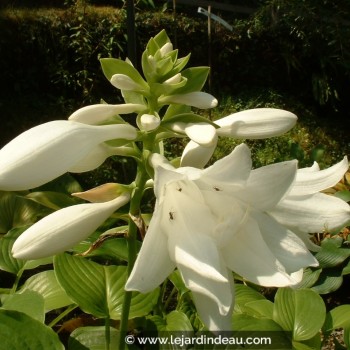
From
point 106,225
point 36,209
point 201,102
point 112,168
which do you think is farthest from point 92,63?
point 201,102

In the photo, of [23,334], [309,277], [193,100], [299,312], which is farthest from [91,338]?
[309,277]

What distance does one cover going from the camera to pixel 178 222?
94cm

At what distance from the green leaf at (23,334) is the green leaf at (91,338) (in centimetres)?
20

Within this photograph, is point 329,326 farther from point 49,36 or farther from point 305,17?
point 305,17

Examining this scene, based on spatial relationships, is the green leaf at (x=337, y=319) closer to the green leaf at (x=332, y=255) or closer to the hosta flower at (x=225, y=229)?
the green leaf at (x=332, y=255)

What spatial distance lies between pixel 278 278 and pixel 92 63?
15.1ft

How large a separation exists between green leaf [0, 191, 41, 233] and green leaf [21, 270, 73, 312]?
510 millimetres

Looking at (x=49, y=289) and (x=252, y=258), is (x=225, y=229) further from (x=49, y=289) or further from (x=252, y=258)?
(x=49, y=289)

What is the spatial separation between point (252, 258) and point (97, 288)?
0.78 meters

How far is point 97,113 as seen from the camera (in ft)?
3.42

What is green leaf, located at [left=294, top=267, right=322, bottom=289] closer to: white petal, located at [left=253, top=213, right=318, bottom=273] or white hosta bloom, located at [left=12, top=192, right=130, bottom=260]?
white petal, located at [left=253, top=213, right=318, bottom=273]

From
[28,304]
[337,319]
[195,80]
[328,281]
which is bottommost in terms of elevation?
[328,281]

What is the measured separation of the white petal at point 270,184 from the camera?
2.98 ft

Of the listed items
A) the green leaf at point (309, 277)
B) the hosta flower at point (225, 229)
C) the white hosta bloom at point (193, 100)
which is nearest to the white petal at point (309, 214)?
the hosta flower at point (225, 229)
